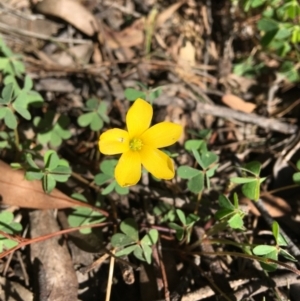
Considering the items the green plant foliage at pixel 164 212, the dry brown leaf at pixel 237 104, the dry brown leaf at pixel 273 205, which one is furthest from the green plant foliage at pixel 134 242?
the dry brown leaf at pixel 237 104

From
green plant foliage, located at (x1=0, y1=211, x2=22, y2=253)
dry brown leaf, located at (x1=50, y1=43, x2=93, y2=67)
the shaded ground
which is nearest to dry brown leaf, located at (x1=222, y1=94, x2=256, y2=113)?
the shaded ground

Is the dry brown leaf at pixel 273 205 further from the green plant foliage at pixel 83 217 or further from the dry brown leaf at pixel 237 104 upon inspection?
the green plant foliage at pixel 83 217

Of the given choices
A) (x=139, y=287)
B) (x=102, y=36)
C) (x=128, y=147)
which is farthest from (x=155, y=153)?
(x=102, y=36)

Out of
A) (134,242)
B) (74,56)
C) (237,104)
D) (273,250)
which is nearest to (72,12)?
(74,56)

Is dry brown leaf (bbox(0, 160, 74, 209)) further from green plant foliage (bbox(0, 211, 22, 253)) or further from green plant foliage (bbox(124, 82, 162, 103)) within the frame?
green plant foliage (bbox(124, 82, 162, 103))

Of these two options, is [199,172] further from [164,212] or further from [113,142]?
[113,142]
